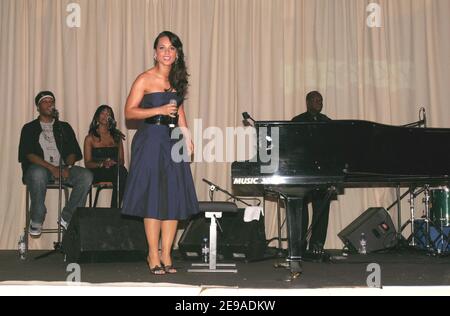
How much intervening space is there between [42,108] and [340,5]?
3.67m

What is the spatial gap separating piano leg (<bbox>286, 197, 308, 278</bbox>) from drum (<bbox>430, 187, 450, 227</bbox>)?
2.66 m

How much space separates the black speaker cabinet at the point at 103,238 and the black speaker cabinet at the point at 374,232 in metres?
2.37

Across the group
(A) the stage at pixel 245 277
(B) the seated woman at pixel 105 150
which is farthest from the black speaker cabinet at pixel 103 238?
(B) the seated woman at pixel 105 150

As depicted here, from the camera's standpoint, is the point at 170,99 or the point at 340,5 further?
the point at 340,5

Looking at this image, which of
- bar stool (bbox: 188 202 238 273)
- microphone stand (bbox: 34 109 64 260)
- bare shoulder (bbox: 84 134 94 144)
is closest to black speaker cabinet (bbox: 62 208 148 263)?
microphone stand (bbox: 34 109 64 260)

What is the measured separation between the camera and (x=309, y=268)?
519cm

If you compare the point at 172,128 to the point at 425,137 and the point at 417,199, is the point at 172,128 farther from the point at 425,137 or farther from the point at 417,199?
the point at 417,199

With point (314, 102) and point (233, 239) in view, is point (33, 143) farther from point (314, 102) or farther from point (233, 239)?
point (314, 102)

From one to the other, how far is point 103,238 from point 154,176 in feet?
4.35

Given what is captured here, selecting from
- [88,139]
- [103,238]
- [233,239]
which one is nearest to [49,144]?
[88,139]

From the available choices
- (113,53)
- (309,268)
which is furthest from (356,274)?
(113,53)

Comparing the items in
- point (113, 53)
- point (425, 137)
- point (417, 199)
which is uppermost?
point (113, 53)

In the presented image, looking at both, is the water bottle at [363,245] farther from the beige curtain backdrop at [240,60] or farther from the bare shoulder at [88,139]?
the bare shoulder at [88,139]
